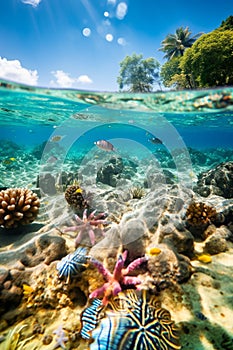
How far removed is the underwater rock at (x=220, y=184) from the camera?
814 cm

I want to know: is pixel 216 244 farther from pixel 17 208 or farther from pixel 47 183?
pixel 47 183

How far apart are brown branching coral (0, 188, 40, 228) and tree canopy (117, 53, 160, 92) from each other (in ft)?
106

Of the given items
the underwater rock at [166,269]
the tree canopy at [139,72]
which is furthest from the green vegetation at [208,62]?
the underwater rock at [166,269]

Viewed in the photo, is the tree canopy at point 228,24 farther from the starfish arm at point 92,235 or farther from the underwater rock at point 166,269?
the starfish arm at point 92,235

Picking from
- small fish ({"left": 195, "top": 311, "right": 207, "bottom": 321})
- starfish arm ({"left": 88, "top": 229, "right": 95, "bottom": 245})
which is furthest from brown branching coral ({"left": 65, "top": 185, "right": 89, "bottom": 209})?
small fish ({"left": 195, "top": 311, "right": 207, "bottom": 321})

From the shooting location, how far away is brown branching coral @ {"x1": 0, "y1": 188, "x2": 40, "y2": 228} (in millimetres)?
4918

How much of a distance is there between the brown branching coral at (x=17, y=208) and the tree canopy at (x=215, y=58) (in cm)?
1555

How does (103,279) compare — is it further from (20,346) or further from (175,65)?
(175,65)

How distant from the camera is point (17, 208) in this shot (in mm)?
5160

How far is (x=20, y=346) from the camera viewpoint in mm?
2697

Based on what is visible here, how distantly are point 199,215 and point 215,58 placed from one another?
13.6 m

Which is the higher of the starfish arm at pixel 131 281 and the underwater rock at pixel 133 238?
the underwater rock at pixel 133 238

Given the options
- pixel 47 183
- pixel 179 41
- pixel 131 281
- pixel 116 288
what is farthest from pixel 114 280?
pixel 179 41

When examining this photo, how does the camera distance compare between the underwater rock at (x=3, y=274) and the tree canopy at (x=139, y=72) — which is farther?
the tree canopy at (x=139, y=72)
